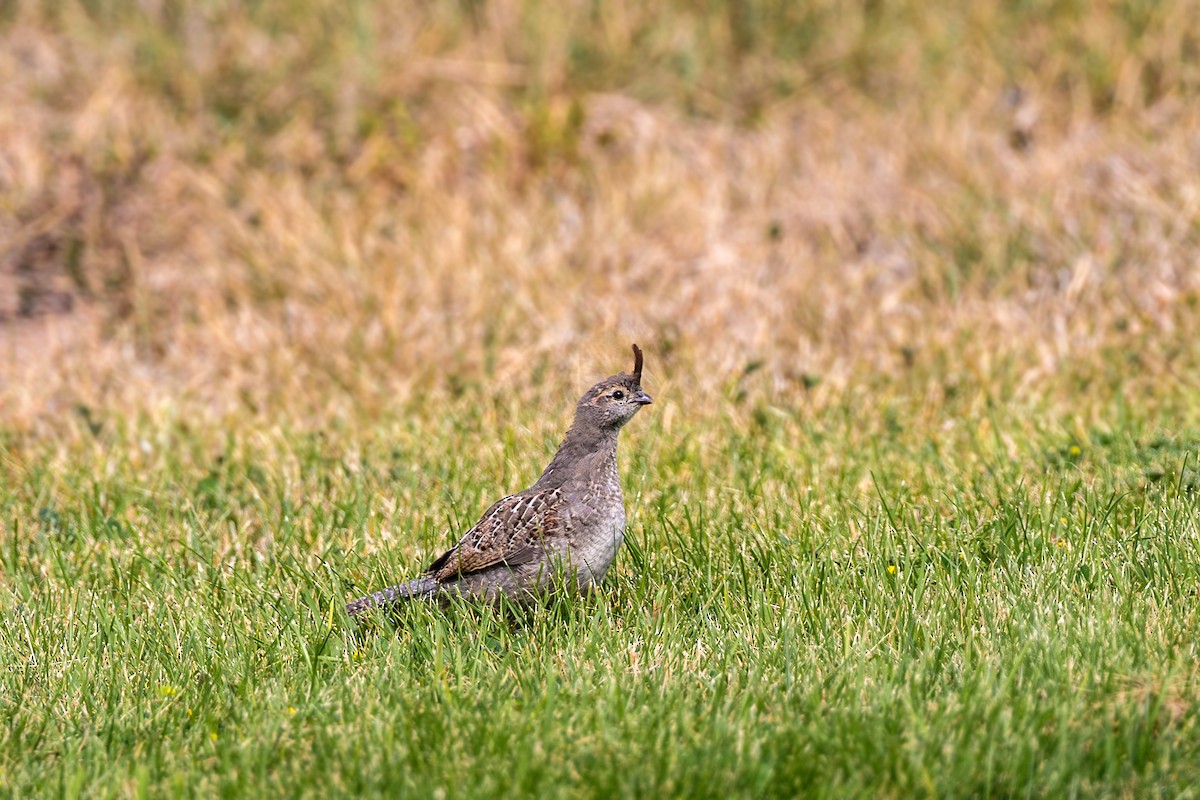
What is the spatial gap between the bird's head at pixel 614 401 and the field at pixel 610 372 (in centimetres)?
58

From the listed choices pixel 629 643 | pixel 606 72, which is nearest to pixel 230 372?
pixel 606 72

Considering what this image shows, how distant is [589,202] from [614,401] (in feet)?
17.6

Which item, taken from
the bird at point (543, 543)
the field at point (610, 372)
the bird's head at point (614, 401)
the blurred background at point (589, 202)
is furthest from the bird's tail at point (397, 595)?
the blurred background at point (589, 202)

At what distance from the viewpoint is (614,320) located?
916 cm

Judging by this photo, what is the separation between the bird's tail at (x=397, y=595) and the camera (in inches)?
216

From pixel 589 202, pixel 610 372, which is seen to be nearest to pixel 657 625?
pixel 610 372

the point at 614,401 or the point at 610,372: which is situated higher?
the point at 614,401

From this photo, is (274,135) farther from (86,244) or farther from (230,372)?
(230,372)

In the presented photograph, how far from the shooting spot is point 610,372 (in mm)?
8609

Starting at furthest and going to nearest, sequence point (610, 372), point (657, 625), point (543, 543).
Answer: point (610, 372) → point (543, 543) → point (657, 625)

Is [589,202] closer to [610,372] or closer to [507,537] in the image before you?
[610,372]

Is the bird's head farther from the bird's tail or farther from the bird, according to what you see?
the bird's tail

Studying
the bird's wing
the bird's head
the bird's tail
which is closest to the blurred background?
the bird's head

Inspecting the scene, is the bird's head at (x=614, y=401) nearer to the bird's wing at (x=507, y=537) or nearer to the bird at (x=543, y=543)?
the bird at (x=543, y=543)
